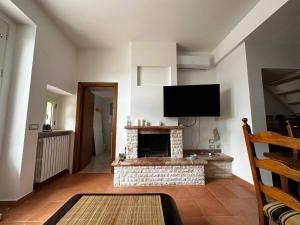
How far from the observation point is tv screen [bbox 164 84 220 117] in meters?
3.10

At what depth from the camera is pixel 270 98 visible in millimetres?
3510

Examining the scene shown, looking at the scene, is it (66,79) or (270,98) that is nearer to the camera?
(66,79)

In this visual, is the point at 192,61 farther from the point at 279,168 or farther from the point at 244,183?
the point at 279,168

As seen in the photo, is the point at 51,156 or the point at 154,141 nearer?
the point at 51,156

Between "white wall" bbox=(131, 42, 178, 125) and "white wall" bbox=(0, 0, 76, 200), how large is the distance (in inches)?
57.9

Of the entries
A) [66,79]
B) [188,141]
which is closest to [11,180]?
[66,79]

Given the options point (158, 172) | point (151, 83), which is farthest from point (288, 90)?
point (158, 172)

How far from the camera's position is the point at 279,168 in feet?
3.02

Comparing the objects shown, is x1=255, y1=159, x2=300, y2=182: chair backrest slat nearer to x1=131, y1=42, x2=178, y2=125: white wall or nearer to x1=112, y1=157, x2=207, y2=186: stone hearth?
x1=112, y1=157, x2=207, y2=186: stone hearth

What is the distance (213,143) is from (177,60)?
216 centimetres

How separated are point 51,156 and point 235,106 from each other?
364 centimetres

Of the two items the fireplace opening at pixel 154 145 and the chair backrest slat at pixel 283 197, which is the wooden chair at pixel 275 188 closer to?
the chair backrest slat at pixel 283 197

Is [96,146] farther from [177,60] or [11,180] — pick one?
[177,60]

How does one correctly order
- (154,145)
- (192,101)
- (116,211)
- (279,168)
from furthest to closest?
(154,145) → (192,101) → (116,211) → (279,168)
